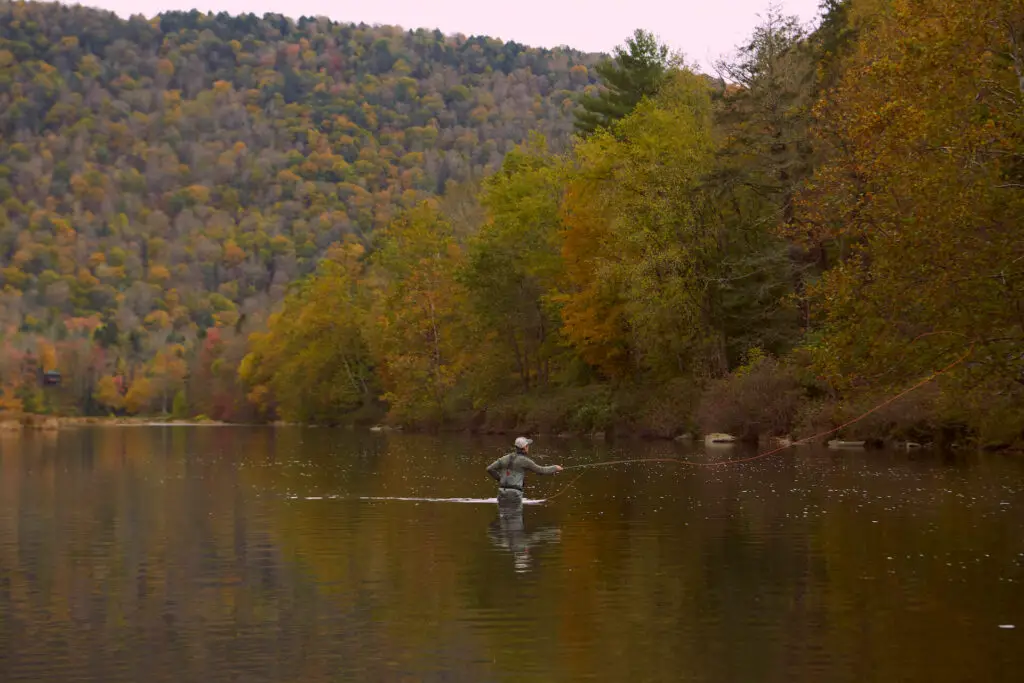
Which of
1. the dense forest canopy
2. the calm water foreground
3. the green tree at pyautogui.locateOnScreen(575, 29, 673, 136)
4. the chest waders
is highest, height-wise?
the green tree at pyautogui.locateOnScreen(575, 29, 673, 136)

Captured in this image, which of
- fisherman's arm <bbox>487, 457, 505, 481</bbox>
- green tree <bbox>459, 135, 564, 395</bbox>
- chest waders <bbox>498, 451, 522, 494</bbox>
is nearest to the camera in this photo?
chest waders <bbox>498, 451, 522, 494</bbox>

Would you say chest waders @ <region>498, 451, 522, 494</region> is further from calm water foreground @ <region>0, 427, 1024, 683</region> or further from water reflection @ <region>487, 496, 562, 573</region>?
calm water foreground @ <region>0, 427, 1024, 683</region>

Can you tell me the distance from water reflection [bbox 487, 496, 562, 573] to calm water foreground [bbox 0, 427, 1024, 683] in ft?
0.43

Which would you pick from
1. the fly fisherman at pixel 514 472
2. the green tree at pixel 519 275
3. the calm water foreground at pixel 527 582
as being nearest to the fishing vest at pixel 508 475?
the fly fisherman at pixel 514 472

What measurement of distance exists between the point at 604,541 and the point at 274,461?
3376 centimetres

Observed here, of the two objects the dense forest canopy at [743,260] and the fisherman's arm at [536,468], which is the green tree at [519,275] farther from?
the fisherman's arm at [536,468]

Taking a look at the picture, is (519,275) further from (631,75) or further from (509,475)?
(509,475)

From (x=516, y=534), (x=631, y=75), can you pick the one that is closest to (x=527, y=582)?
(x=516, y=534)

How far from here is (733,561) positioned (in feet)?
72.4

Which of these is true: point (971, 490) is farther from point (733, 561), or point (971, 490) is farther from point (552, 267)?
point (552, 267)

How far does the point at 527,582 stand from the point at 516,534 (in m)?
6.57

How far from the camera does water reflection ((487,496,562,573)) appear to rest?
76.2ft

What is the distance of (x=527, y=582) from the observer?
66.3ft

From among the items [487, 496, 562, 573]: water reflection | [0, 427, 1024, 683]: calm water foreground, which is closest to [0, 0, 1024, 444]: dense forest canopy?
[0, 427, 1024, 683]: calm water foreground
